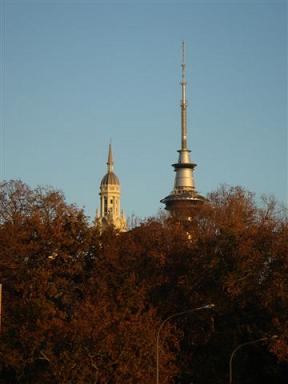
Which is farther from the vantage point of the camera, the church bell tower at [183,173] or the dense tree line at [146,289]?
the church bell tower at [183,173]

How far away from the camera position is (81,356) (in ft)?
184

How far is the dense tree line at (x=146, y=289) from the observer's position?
6156 cm

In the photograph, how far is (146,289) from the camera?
66.2 m

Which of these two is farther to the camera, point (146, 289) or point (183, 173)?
point (183, 173)

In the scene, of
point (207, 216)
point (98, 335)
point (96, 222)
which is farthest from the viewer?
point (207, 216)

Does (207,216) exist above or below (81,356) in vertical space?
above

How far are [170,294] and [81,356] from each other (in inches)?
519

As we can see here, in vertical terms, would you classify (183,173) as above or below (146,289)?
above

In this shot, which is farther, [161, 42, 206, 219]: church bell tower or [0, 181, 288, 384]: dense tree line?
[161, 42, 206, 219]: church bell tower

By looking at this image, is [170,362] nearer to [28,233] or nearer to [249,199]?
[28,233]

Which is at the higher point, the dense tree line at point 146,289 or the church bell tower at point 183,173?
the church bell tower at point 183,173

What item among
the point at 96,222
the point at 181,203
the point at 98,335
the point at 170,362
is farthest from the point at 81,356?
the point at 181,203

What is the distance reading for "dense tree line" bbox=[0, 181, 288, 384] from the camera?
202 feet

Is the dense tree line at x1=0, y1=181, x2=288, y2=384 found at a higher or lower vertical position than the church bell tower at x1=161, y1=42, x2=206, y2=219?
lower
